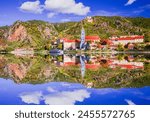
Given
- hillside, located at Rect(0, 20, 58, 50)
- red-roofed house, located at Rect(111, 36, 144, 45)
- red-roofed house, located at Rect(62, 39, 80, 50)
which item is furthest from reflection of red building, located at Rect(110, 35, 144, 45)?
hillside, located at Rect(0, 20, 58, 50)

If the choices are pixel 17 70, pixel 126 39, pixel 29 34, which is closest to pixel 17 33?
pixel 29 34

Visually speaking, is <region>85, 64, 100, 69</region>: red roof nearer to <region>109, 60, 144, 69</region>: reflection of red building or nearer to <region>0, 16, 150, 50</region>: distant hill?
<region>109, 60, 144, 69</region>: reflection of red building

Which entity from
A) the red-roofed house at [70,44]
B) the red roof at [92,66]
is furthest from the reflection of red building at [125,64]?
the red-roofed house at [70,44]

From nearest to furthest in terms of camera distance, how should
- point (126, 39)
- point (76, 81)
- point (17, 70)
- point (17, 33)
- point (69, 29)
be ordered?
1. point (76, 81)
2. point (17, 70)
3. point (69, 29)
4. point (126, 39)
5. point (17, 33)

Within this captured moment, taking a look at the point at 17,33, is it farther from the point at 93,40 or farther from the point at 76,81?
the point at 76,81

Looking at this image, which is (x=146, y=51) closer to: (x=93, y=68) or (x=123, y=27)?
(x=123, y=27)

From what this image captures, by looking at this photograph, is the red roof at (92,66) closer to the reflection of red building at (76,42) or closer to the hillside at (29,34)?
the reflection of red building at (76,42)
